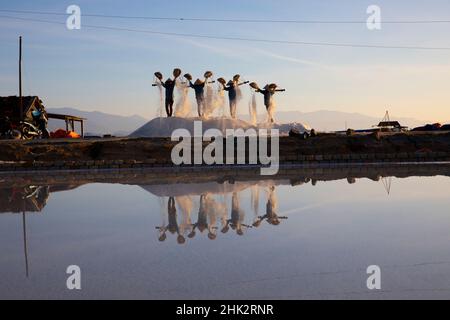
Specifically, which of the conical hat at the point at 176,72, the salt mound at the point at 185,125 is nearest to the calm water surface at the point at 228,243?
the salt mound at the point at 185,125

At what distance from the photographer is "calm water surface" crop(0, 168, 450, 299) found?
18.0 feet

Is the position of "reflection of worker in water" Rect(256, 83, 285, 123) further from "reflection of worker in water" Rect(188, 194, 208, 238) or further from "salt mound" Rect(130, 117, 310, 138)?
"reflection of worker in water" Rect(188, 194, 208, 238)

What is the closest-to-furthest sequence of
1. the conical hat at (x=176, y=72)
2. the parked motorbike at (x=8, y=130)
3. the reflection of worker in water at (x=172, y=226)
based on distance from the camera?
the reflection of worker in water at (x=172, y=226) < the parked motorbike at (x=8, y=130) < the conical hat at (x=176, y=72)

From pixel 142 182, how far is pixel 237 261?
1056 cm

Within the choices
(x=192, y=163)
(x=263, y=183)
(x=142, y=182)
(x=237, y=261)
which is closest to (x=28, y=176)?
(x=142, y=182)

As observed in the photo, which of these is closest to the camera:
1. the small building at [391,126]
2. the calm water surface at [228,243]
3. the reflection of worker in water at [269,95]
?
the calm water surface at [228,243]

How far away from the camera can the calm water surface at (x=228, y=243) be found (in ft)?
18.0

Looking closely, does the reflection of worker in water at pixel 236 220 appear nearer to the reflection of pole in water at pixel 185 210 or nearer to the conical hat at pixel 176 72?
the reflection of pole in water at pixel 185 210

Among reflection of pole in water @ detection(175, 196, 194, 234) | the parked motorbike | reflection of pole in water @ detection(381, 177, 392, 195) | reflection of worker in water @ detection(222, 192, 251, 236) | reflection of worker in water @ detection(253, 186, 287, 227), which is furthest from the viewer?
the parked motorbike

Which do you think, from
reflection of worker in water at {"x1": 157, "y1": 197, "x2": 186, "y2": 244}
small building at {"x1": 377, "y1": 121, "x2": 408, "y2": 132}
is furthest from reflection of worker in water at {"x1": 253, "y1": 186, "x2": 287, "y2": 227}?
small building at {"x1": 377, "y1": 121, "x2": 408, "y2": 132}

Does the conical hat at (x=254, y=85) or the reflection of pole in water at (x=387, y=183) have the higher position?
the conical hat at (x=254, y=85)

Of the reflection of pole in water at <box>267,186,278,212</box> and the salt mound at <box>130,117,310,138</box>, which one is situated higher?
the salt mound at <box>130,117,310,138</box>

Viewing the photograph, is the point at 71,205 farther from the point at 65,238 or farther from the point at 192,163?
the point at 192,163

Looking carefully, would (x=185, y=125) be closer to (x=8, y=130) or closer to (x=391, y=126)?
(x=8, y=130)
